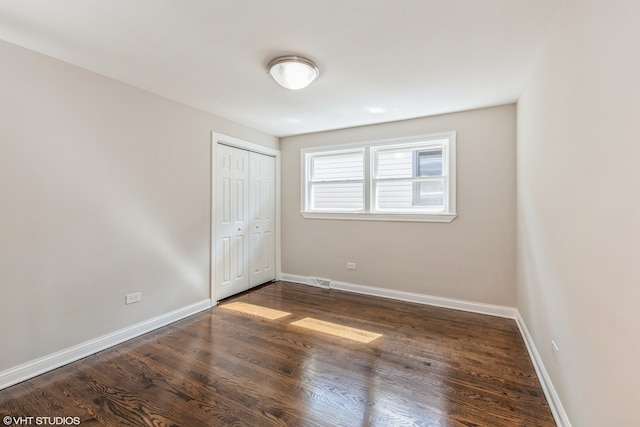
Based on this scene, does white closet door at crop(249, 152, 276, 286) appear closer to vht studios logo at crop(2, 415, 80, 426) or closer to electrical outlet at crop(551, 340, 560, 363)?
vht studios logo at crop(2, 415, 80, 426)

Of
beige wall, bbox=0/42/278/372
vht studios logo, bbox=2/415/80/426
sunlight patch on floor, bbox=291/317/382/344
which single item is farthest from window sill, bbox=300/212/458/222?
vht studios logo, bbox=2/415/80/426

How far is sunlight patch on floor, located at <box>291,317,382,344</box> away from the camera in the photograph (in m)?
2.81

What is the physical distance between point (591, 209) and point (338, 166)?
3389 millimetres

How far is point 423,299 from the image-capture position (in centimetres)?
376

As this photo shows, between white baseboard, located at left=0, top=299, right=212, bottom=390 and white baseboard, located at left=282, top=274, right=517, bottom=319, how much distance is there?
2068 mm

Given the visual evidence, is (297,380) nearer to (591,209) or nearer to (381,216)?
(591,209)

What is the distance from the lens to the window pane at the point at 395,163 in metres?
3.92

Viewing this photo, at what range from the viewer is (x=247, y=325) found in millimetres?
3072

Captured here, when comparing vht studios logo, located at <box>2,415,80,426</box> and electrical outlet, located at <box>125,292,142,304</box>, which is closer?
vht studios logo, located at <box>2,415,80,426</box>

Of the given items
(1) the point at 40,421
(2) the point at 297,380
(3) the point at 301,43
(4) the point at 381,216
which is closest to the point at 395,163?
(4) the point at 381,216

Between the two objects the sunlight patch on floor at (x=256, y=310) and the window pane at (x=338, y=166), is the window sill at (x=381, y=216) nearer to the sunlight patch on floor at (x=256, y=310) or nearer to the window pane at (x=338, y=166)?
the window pane at (x=338, y=166)

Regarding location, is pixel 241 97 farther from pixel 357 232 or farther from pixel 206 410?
pixel 206 410

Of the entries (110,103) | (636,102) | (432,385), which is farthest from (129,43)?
(432,385)

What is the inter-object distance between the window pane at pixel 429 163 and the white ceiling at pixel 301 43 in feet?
2.55
